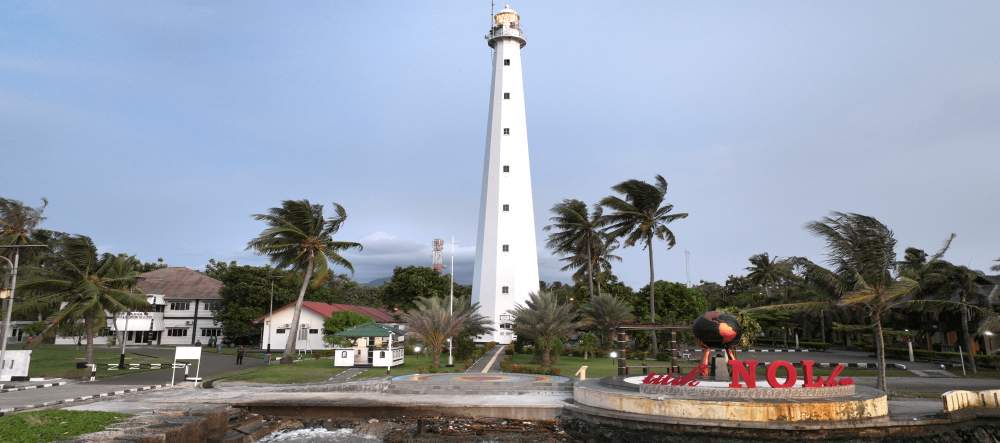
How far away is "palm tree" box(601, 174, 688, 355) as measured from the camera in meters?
41.1

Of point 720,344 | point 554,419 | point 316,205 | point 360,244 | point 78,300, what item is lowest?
point 554,419

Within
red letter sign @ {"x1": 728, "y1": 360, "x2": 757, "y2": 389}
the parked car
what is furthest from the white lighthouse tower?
red letter sign @ {"x1": 728, "y1": 360, "x2": 757, "y2": 389}

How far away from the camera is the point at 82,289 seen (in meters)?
28.4

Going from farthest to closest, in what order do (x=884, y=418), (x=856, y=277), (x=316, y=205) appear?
(x=316, y=205), (x=856, y=277), (x=884, y=418)

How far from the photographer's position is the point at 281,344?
1991 inches

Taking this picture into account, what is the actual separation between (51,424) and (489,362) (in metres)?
23.0

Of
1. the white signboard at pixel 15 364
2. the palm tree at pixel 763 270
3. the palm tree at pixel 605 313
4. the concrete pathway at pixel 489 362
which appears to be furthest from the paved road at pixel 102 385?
the palm tree at pixel 763 270

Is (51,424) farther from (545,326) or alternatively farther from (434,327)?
(545,326)

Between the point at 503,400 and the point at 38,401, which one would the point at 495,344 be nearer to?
the point at 503,400

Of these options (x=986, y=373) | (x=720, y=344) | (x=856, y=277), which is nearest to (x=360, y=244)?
(x=720, y=344)

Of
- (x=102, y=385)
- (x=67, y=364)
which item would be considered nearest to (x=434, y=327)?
(x=102, y=385)

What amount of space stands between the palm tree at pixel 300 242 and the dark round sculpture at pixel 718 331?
24526mm

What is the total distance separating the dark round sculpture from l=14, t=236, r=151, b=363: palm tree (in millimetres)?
28763

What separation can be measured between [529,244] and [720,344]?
90.6 feet
